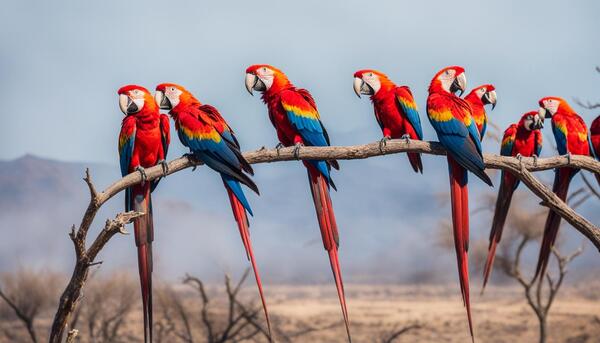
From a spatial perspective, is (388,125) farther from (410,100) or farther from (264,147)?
(264,147)

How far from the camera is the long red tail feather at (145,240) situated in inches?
246

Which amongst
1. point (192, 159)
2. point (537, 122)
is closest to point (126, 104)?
point (192, 159)

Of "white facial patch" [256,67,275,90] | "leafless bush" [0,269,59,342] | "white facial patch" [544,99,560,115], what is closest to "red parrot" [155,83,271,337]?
"white facial patch" [256,67,275,90]

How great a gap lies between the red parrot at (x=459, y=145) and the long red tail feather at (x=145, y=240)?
261cm

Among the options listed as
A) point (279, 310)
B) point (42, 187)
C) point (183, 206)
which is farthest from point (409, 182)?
point (279, 310)

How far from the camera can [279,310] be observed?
109 ft

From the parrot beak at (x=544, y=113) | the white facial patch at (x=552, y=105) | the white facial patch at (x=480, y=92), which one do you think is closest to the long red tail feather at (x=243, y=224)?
the white facial patch at (x=480, y=92)

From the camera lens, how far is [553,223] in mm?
7789

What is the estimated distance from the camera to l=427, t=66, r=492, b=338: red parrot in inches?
260

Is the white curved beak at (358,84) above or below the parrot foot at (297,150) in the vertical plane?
above

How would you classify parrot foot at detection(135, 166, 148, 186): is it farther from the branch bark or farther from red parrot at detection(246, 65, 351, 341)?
red parrot at detection(246, 65, 351, 341)

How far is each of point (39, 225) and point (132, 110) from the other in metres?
74.3

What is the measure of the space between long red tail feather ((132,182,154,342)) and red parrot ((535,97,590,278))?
3.99m

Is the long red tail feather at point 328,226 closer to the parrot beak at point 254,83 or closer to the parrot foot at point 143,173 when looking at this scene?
the parrot beak at point 254,83
